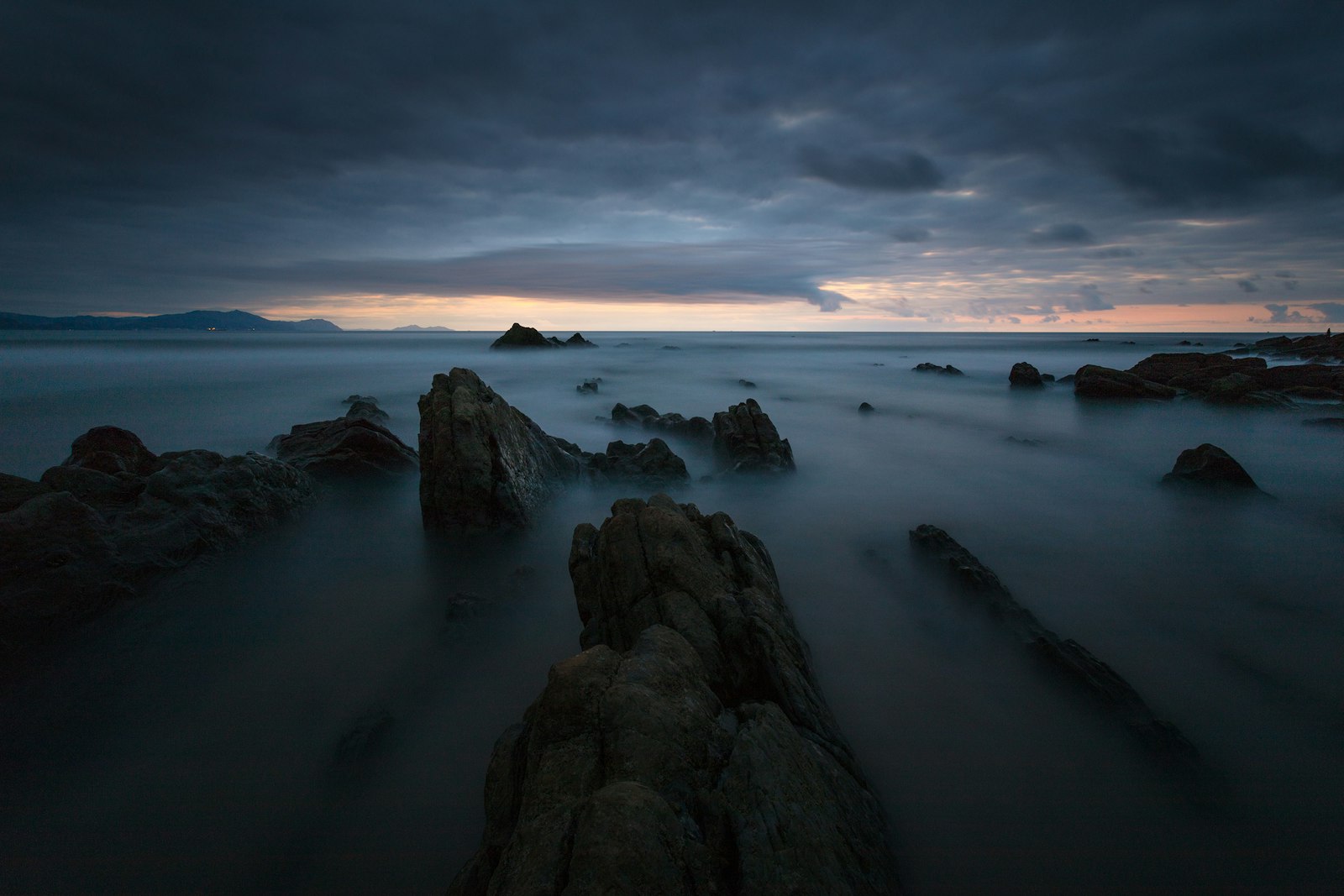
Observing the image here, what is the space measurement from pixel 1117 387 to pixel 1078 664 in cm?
3087

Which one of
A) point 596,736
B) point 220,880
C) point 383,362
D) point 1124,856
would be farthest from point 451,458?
point 383,362

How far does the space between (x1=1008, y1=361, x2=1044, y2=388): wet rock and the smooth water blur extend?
84.7 ft

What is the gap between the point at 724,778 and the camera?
342 centimetres

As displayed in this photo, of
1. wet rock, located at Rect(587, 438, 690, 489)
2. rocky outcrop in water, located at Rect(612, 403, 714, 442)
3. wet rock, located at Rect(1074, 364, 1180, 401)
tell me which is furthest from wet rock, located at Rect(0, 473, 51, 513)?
wet rock, located at Rect(1074, 364, 1180, 401)

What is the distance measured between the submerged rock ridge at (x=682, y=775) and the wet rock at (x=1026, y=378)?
39.8 metres

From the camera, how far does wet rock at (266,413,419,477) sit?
1318 centimetres

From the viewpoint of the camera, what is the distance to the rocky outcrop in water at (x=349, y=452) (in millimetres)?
13180

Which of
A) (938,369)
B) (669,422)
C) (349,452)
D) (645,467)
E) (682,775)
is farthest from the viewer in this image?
(938,369)

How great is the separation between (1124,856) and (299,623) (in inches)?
362

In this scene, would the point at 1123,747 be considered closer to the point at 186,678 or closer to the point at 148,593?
the point at 186,678

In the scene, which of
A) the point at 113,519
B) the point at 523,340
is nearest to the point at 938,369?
the point at 113,519

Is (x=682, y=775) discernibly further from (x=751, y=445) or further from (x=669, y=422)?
(x=669, y=422)

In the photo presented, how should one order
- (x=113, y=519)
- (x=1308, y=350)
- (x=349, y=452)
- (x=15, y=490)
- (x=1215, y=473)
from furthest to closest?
(x=1308, y=350) < (x=349, y=452) < (x=1215, y=473) < (x=113, y=519) < (x=15, y=490)

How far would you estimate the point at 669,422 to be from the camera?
19.9 m
